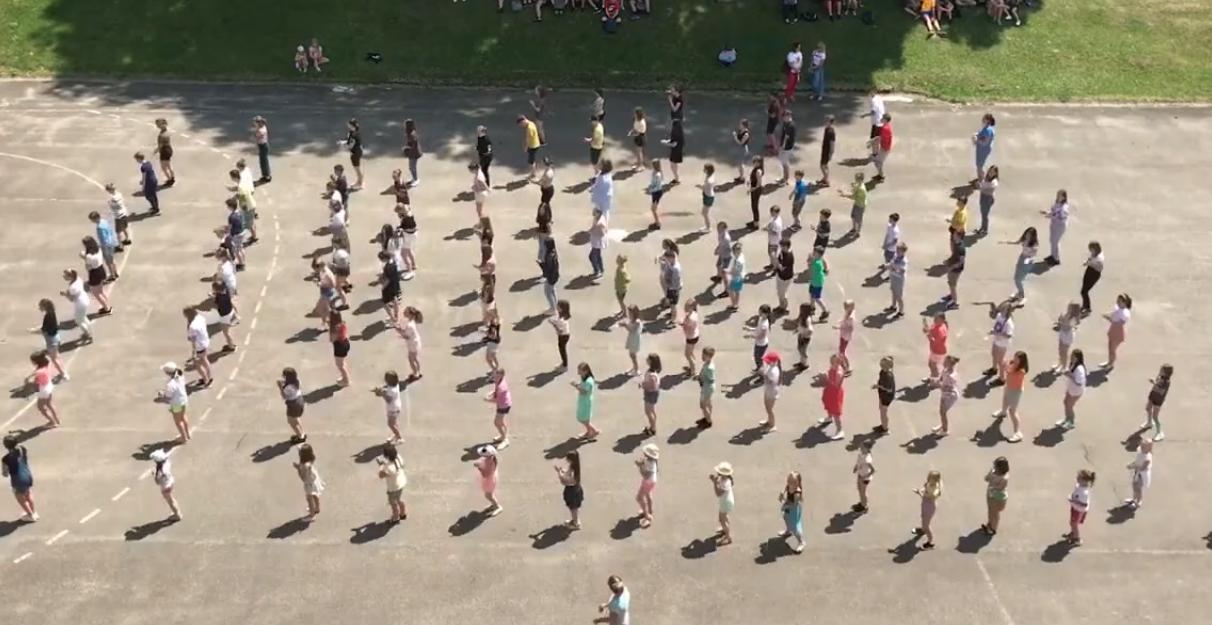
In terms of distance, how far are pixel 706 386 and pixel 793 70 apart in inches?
587

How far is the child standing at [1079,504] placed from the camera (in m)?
18.5

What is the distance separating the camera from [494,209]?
2852 centimetres

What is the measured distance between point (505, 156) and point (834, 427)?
41.6 feet

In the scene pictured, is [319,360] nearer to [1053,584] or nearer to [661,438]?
[661,438]

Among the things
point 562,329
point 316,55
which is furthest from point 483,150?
point 316,55

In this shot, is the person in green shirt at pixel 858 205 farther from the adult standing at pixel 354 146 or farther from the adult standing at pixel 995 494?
the adult standing at pixel 354 146

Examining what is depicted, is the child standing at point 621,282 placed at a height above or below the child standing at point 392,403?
above

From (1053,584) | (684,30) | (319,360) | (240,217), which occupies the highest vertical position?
(684,30)

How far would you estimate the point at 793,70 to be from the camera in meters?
33.6

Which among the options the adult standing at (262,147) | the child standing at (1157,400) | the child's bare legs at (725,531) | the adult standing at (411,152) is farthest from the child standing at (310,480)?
the child standing at (1157,400)

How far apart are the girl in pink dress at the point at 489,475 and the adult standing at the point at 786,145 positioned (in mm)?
12496

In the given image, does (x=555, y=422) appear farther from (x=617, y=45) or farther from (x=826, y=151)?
(x=617, y=45)

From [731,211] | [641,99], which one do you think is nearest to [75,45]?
[641,99]

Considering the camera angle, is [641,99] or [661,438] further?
[641,99]
